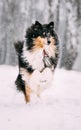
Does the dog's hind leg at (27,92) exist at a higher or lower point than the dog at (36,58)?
lower

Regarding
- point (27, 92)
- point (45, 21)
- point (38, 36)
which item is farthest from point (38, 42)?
point (27, 92)

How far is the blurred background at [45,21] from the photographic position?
239 centimetres

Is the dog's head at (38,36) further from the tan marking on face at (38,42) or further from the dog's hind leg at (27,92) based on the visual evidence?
the dog's hind leg at (27,92)

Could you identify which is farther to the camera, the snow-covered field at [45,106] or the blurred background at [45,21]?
the blurred background at [45,21]

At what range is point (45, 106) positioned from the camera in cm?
235

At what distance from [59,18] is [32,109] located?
521mm

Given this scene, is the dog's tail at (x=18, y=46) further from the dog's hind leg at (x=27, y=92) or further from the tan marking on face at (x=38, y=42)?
the dog's hind leg at (x=27, y=92)

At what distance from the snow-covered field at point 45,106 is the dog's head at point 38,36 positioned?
17 centimetres

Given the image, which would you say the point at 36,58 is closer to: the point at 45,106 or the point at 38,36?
the point at 38,36

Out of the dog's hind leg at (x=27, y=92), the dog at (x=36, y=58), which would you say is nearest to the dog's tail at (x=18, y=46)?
the dog at (x=36, y=58)

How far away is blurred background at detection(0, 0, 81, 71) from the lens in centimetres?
239

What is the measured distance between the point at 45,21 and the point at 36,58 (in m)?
0.21

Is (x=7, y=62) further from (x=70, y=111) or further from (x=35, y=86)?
(x=70, y=111)

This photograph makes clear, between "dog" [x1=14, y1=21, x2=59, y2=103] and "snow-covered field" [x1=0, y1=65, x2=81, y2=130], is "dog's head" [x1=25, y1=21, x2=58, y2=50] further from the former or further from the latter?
"snow-covered field" [x1=0, y1=65, x2=81, y2=130]
